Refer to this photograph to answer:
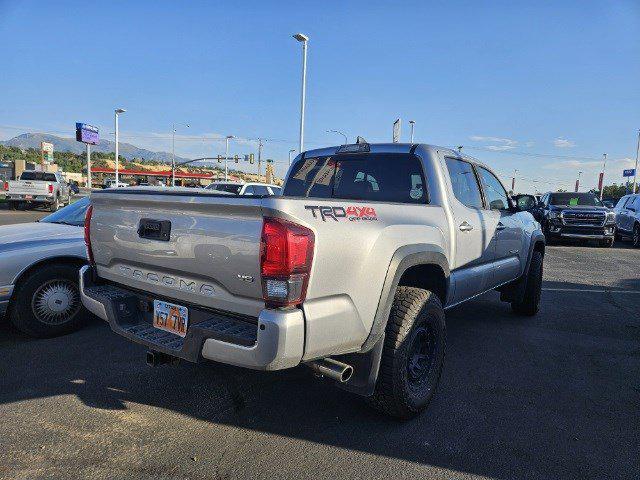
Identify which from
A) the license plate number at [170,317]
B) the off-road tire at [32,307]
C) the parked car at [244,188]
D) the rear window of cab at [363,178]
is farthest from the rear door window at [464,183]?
the parked car at [244,188]

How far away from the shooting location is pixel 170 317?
110 inches

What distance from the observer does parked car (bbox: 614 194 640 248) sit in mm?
15445

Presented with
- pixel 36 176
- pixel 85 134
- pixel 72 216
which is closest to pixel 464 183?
pixel 72 216

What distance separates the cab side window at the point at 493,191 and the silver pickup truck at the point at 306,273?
832 millimetres

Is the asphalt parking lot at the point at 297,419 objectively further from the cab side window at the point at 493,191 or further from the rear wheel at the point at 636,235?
the rear wheel at the point at 636,235

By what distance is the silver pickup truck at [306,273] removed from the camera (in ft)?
7.36

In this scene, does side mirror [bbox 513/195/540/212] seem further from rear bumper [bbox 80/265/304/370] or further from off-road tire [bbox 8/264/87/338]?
off-road tire [bbox 8/264/87/338]

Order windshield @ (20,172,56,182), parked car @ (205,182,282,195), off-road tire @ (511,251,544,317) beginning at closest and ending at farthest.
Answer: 1. off-road tire @ (511,251,544,317)
2. parked car @ (205,182,282,195)
3. windshield @ (20,172,56,182)

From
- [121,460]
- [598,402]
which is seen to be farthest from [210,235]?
[598,402]

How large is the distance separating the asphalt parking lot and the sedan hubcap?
23 centimetres

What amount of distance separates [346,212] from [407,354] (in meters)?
1.09

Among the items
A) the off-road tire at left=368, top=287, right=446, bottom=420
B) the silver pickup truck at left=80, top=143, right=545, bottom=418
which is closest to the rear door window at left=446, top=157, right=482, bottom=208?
the silver pickup truck at left=80, top=143, right=545, bottom=418

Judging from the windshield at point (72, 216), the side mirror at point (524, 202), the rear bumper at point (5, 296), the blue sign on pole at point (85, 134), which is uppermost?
the blue sign on pole at point (85, 134)

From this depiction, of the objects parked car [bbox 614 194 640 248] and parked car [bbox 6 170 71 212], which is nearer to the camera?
parked car [bbox 614 194 640 248]
